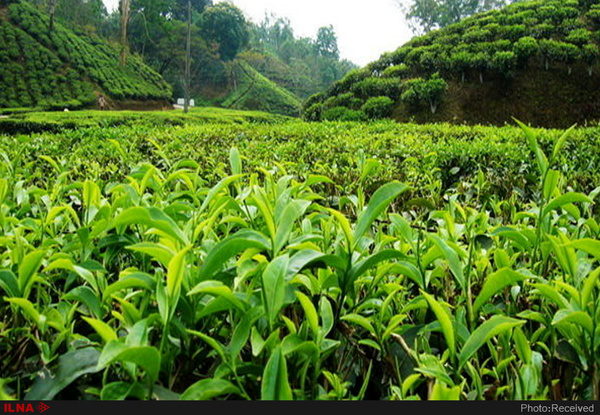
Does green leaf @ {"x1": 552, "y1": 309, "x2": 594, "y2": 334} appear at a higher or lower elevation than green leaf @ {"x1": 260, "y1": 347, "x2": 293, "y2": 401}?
higher

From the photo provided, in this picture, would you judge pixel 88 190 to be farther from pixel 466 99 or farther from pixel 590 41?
pixel 590 41

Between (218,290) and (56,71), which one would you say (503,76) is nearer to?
(218,290)

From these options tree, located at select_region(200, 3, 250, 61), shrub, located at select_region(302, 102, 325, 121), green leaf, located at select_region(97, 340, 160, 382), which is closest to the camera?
green leaf, located at select_region(97, 340, 160, 382)

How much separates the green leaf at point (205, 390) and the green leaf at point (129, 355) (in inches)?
2.2

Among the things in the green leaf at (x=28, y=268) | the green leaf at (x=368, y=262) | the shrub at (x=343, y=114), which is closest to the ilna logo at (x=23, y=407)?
the green leaf at (x=28, y=268)

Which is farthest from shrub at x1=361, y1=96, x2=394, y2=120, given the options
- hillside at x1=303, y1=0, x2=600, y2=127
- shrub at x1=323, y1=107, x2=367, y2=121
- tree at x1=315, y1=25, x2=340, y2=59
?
tree at x1=315, y1=25, x2=340, y2=59

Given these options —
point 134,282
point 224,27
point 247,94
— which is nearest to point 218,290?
point 134,282

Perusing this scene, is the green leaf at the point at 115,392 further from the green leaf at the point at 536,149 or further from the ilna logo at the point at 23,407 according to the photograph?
the green leaf at the point at 536,149

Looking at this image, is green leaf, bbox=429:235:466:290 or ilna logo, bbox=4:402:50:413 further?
green leaf, bbox=429:235:466:290

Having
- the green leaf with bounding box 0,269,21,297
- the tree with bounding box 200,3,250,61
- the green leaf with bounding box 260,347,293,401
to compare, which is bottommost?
the green leaf with bounding box 260,347,293,401

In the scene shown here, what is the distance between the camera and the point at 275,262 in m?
0.64

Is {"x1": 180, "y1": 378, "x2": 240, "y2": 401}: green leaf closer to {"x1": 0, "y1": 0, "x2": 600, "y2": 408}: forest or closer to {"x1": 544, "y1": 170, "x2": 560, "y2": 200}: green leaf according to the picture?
{"x1": 0, "y1": 0, "x2": 600, "y2": 408}: forest

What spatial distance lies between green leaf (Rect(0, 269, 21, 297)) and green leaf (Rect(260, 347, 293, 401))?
0.50 m

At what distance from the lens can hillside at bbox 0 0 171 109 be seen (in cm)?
2594
